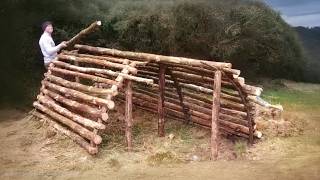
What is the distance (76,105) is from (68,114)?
0.35m

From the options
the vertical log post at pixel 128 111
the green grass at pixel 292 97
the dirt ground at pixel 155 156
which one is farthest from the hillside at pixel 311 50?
the vertical log post at pixel 128 111

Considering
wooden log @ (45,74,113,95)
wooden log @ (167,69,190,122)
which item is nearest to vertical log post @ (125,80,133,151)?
wooden log @ (45,74,113,95)

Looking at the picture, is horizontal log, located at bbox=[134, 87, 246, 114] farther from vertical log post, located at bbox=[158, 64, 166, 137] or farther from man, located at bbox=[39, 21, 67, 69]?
man, located at bbox=[39, 21, 67, 69]

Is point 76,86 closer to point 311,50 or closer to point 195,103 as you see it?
point 195,103

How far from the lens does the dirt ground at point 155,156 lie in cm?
871

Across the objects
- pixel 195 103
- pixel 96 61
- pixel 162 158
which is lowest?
pixel 162 158

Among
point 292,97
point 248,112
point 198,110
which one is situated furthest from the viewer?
point 292,97

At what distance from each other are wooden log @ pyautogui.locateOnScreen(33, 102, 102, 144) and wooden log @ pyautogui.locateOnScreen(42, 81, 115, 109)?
0.50m

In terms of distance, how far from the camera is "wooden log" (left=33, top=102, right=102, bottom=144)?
30.7 ft

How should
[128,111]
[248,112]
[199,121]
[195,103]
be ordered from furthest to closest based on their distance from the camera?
[195,103] < [199,121] < [248,112] < [128,111]

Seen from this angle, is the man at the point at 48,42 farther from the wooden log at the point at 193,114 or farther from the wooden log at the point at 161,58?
the wooden log at the point at 193,114

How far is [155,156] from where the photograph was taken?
377 inches

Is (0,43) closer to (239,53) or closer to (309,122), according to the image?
(239,53)

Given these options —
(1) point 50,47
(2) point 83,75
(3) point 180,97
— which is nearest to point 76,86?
(2) point 83,75
